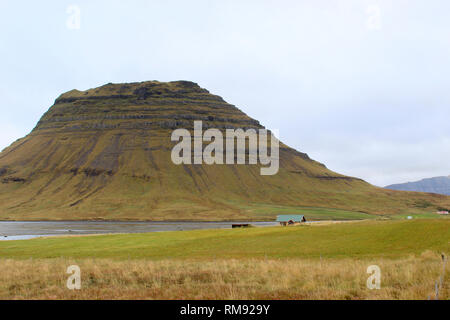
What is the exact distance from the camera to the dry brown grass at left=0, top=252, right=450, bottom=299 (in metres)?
15.4

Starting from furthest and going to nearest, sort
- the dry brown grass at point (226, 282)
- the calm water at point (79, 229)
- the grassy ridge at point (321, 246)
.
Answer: the calm water at point (79, 229)
the grassy ridge at point (321, 246)
the dry brown grass at point (226, 282)

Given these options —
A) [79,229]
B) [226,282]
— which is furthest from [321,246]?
[79,229]

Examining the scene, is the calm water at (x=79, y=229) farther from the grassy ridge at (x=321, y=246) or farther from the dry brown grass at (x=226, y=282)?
the dry brown grass at (x=226, y=282)

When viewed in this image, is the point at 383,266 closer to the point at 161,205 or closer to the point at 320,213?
the point at 320,213

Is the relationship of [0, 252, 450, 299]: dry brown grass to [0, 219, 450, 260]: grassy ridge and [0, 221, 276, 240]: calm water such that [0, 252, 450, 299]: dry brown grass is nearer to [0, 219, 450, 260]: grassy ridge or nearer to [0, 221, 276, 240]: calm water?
[0, 219, 450, 260]: grassy ridge

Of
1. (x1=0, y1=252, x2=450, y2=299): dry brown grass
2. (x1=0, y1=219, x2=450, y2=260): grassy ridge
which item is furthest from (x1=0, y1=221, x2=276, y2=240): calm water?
(x1=0, y1=252, x2=450, y2=299): dry brown grass

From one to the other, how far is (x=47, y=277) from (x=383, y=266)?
1878cm

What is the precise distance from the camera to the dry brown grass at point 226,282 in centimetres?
1540

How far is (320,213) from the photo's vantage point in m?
178

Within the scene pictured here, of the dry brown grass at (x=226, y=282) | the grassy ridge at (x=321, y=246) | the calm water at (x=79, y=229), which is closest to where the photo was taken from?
the dry brown grass at (x=226, y=282)

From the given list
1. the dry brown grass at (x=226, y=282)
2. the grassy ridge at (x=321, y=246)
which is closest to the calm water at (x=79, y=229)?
the grassy ridge at (x=321, y=246)
